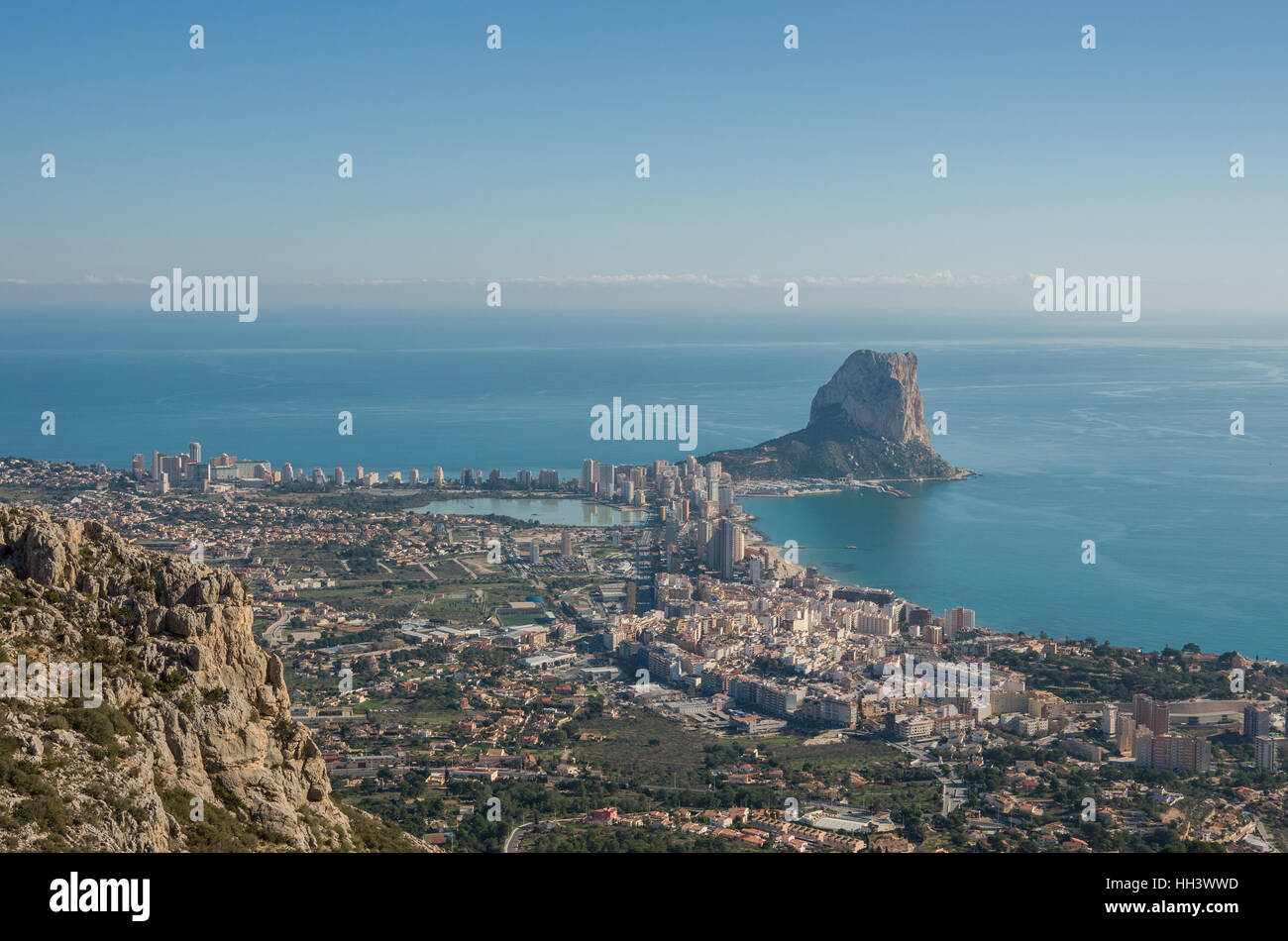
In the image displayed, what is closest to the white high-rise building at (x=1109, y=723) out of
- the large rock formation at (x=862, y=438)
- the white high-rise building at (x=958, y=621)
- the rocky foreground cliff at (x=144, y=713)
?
the white high-rise building at (x=958, y=621)

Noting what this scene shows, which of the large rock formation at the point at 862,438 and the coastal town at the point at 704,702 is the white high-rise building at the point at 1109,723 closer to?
the coastal town at the point at 704,702

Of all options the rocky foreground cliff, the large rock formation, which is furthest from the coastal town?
the large rock formation

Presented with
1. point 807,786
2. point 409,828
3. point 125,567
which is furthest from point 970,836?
point 125,567

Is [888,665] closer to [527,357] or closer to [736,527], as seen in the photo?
[736,527]

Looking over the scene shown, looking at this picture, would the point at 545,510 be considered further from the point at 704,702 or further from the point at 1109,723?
the point at 1109,723

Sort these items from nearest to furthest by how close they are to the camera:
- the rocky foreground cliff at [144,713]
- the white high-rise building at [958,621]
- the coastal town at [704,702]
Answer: the rocky foreground cliff at [144,713], the coastal town at [704,702], the white high-rise building at [958,621]

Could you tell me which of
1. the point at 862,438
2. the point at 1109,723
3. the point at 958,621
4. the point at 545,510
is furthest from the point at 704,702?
the point at 862,438
